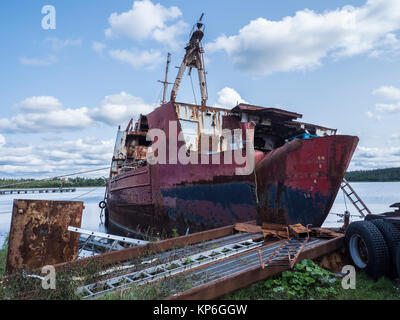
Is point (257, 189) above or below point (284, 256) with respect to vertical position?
above

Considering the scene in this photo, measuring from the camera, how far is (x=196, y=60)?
A: 12977 millimetres

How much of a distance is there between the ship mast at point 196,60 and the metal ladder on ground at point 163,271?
9.10 meters

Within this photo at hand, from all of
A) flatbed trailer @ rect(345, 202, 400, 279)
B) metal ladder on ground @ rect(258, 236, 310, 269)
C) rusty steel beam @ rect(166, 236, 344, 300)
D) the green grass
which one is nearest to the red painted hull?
flatbed trailer @ rect(345, 202, 400, 279)

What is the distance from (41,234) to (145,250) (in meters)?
1.69

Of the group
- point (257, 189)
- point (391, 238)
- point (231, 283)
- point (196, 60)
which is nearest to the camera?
point (231, 283)

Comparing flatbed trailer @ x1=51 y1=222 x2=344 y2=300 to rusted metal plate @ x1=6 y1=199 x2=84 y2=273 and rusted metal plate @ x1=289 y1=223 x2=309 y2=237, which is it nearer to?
rusted metal plate @ x1=289 y1=223 x2=309 y2=237

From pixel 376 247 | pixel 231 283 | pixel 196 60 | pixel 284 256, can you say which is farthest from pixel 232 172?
pixel 196 60

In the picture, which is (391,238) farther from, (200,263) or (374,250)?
(200,263)

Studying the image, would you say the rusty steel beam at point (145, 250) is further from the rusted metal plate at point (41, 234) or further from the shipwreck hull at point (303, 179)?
the shipwreck hull at point (303, 179)

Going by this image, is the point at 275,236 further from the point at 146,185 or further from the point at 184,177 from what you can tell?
the point at 146,185

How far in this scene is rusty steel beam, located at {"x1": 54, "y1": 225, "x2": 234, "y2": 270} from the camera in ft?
12.9

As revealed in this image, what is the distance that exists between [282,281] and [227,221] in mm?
3635

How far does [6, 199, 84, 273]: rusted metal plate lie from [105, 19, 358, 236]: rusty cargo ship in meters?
4.00
